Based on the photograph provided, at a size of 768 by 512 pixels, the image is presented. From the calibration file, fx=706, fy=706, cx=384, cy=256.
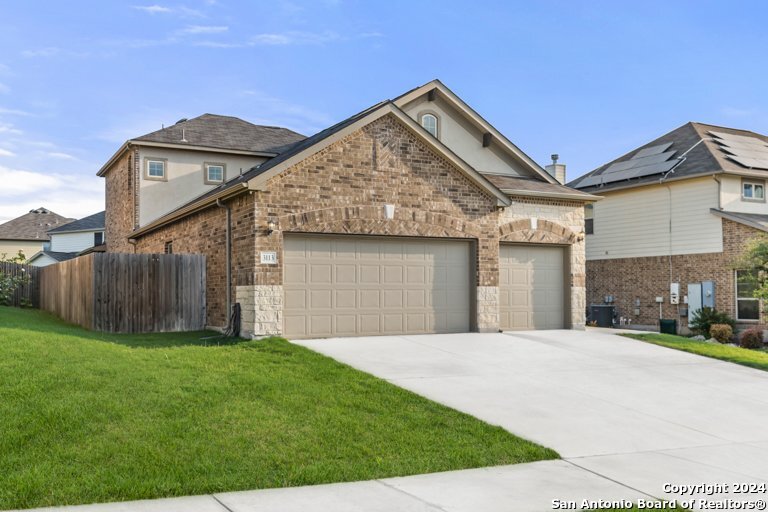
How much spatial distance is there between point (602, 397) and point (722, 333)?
15.7m

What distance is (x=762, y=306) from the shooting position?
2473cm

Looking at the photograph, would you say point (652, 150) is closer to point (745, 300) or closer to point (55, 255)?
point (745, 300)

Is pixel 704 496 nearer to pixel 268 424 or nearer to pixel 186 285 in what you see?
pixel 268 424

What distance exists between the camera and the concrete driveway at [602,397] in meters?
7.79

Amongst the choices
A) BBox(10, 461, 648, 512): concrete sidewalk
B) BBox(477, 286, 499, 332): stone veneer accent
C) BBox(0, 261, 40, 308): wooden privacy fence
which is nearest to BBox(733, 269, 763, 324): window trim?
BBox(477, 286, 499, 332): stone veneer accent

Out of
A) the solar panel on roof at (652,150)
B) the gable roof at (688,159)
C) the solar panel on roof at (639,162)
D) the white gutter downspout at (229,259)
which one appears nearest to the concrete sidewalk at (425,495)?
the white gutter downspout at (229,259)

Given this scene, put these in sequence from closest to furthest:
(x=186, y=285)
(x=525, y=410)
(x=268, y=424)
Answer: (x=268, y=424) < (x=525, y=410) < (x=186, y=285)

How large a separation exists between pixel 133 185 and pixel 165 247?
4549mm

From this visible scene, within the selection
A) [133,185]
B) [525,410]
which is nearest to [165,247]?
[133,185]

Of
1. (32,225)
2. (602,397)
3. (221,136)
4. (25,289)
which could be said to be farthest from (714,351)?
(32,225)

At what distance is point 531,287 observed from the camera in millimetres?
19641

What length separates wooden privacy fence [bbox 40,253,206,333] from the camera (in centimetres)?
1745

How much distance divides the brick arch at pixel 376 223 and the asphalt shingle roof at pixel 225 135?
11207 millimetres

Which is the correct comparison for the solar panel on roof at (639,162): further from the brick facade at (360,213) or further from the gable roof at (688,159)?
the brick facade at (360,213)
